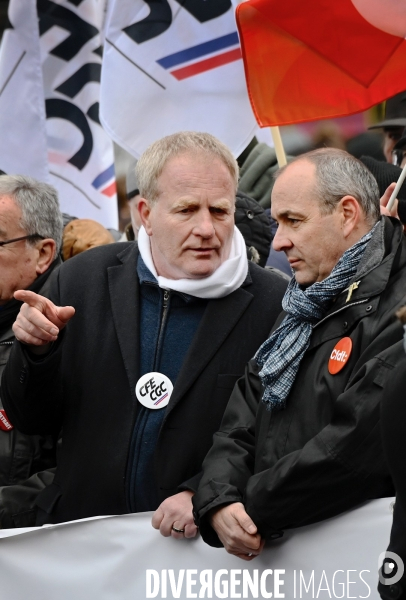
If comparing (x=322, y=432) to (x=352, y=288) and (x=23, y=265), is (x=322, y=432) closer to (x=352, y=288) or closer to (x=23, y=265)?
(x=352, y=288)

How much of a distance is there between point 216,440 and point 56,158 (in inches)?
166

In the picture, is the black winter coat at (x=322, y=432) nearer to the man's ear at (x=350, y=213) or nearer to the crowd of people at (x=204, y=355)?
the crowd of people at (x=204, y=355)

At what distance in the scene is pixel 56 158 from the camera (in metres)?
7.34

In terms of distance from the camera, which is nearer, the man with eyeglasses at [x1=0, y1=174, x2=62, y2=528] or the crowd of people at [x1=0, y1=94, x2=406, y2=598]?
the crowd of people at [x1=0, y1=94, x2=406, y2=598]

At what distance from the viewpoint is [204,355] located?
12.9 ft

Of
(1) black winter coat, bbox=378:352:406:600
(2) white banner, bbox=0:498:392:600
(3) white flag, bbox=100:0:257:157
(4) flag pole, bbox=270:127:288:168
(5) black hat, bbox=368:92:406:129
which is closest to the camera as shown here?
(1) black winter coat, bbox=378:352:406:600

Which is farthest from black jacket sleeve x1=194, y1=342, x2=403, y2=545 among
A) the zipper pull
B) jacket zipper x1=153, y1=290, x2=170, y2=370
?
jacket zipper x1=153, y1=290, x2=170, y2=370

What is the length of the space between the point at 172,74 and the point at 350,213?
2886mm

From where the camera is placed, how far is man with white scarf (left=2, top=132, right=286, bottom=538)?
383 cm

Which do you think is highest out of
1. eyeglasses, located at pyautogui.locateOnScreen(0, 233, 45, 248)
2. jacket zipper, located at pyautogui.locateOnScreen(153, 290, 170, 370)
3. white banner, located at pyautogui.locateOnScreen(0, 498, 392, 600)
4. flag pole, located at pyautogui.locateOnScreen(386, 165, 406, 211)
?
flag pole, located at pyautogui.locateOnScreen(386, 165, 406, 211)

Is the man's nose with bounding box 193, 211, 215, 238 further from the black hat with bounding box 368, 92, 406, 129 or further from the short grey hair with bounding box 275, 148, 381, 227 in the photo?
the black hat with bounding box 368, 92, 406, 129

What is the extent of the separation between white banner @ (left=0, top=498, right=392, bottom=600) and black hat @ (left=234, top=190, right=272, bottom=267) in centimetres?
181

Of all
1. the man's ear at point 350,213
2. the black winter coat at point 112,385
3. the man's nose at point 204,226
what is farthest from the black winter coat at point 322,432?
the man's nose at point 204,226

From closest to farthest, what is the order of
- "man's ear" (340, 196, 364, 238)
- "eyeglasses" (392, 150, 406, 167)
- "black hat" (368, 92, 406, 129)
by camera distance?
1. "man's ear" (340, 196, 364, 238)
2. "eyeglasses" (392, 150, 406, 167)
3. "black hat" (368, 92, 406, 129)
